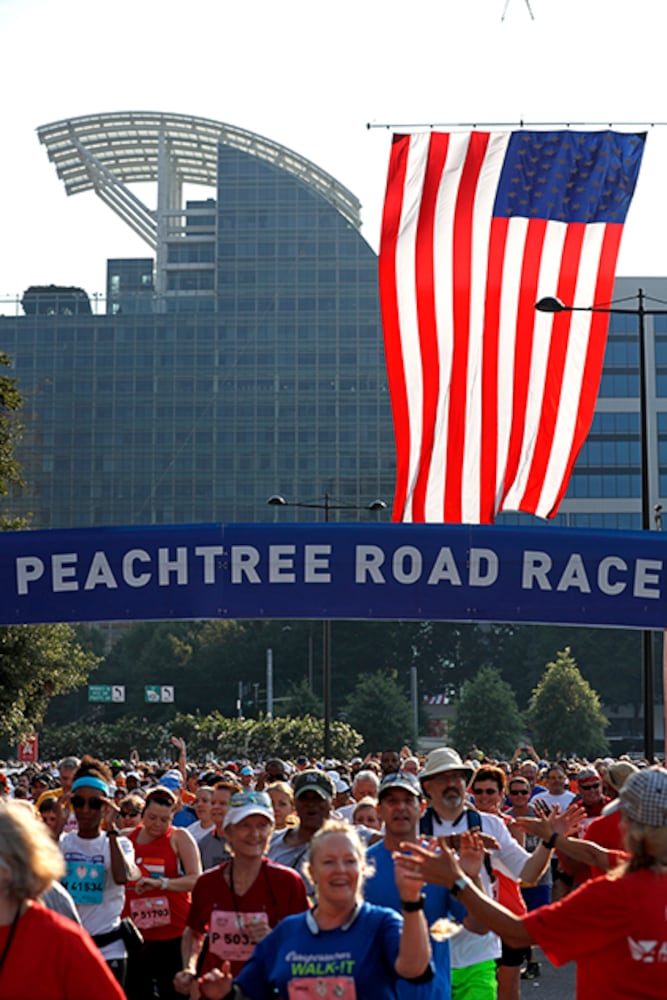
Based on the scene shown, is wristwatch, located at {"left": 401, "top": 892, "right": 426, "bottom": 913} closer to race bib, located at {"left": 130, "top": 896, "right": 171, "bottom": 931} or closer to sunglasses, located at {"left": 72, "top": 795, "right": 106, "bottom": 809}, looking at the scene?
sunglasses, located at {"left": 72, "top": 795, "right": 106, "bottom": 809}

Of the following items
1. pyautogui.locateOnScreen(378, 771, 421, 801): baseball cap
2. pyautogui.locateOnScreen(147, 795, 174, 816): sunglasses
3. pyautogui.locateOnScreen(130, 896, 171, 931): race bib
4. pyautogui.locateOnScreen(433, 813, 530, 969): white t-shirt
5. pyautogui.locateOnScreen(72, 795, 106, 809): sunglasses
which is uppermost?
pyautogui.locateOnScreen(378, 771, 421, 801): baseball cap

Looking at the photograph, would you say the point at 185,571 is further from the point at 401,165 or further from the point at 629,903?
the point at 629,903

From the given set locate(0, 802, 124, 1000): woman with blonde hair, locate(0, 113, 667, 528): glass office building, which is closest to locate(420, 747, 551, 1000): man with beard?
locate(0, 802, 124, 1000): woman with blonde hair

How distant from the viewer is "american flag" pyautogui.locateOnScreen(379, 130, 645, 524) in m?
15.9

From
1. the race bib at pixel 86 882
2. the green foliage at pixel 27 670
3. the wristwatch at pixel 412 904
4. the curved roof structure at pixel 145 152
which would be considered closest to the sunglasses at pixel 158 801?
the race bib at pixel 86 882

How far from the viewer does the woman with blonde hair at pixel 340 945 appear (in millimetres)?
4883

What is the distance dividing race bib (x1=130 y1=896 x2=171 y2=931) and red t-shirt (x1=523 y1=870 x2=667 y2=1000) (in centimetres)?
508

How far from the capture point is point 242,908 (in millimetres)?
6297

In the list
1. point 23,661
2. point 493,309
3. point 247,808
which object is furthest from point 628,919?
point 23,661

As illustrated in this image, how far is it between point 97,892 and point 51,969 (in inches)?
164

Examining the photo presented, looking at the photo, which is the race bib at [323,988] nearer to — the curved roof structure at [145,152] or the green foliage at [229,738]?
the green foliage at [229,738]

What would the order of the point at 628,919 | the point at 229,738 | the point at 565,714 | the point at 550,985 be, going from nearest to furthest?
the point at 628,919
the point at 550,985
the point at 229,738
the point at 565,714

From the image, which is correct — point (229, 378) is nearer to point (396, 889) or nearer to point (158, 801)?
point (158, 801)

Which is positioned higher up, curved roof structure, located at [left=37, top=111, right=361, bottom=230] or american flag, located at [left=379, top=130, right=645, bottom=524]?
curved roof structure, located at [left=37, top=111, right=361, bottom=230]
